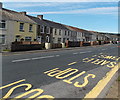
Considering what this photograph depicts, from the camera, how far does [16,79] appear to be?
19.0 feet

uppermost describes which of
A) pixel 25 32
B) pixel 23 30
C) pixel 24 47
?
pixel 23 30

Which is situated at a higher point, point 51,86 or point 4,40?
point 4,40

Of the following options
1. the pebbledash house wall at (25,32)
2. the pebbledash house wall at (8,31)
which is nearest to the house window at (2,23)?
the pebbledash house wall at (8,31)

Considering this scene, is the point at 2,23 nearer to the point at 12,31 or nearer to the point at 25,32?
the point at 12,31

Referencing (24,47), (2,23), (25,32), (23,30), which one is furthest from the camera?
(25,32)

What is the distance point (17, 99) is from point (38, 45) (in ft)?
62.5

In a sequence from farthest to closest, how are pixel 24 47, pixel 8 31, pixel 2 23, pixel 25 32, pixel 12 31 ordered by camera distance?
1. pixel 25 32
2. pixel 12 31
3. pixel 8 31
4. pixel 2 23
5. pixel 24 47

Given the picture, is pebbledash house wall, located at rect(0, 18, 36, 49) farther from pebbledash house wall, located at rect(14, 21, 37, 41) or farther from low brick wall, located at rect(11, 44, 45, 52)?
→ low brick wall, located at rect(11, 44, 45, 52)

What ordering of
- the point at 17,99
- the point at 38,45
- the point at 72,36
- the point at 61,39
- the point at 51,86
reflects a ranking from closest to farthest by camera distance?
the point at 17,99, the point at 51,86, the point at 38,45, the point at 61,39, the point at 72,36

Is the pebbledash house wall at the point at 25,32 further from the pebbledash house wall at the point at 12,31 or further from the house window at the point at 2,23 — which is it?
the house window at the point at 2,23

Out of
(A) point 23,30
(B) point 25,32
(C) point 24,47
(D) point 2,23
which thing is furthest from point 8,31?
(C) point 24,47

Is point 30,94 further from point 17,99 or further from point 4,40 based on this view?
point 4,40

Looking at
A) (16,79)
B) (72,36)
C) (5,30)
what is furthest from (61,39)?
(16,79)

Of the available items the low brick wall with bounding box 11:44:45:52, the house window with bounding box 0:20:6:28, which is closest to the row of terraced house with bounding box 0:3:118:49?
the house window with bounding box 0:20:6:28
